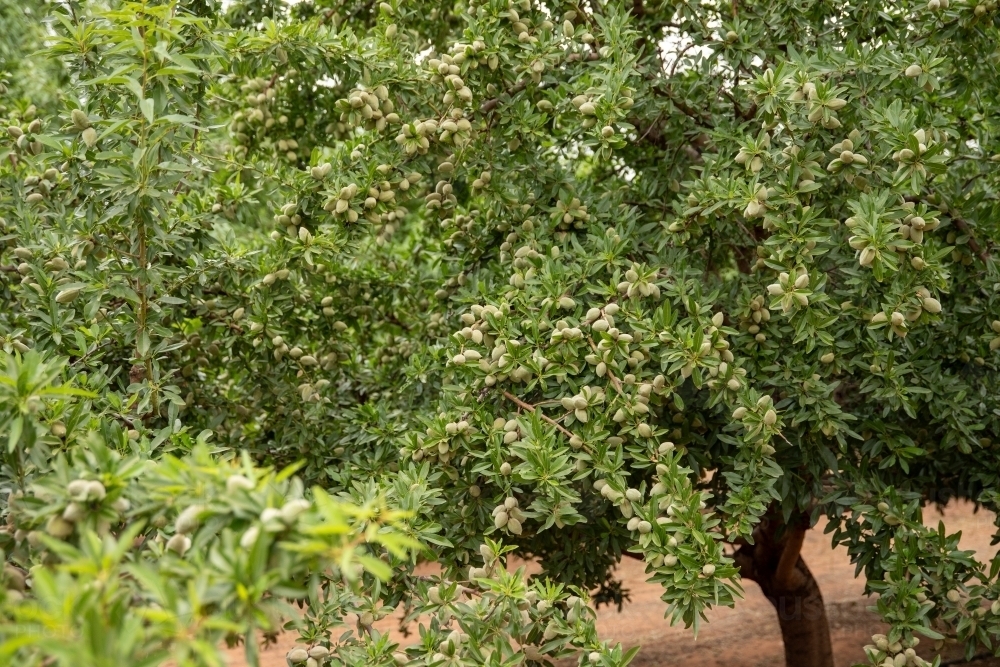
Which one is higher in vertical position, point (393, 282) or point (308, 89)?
point (308, 89)

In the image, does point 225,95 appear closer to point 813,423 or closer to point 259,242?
point 259,242

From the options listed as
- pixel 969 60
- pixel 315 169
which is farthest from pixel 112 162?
pixel 969 60

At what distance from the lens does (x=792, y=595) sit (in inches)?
Answer: 175

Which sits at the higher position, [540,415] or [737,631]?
[540,415]

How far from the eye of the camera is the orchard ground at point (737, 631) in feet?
18.1

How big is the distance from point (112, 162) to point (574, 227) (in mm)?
1548

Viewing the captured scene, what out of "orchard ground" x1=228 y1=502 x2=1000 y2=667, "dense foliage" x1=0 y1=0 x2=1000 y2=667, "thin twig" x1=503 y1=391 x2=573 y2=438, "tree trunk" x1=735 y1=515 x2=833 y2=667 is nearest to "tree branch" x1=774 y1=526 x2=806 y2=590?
"tree trunk" x1=735 y1=515 x2=833 y2=667

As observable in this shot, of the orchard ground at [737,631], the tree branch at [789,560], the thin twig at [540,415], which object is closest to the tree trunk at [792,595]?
the tree branch at [789,560]

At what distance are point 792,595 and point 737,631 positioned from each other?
200 centimetres

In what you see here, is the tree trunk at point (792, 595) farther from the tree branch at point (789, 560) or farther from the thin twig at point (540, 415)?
the thin twig at point (540, 415)

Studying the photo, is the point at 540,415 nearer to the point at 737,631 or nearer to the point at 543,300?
the point at 543,300

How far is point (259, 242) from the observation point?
14.0 ft

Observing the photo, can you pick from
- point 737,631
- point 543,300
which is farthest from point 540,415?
point 737,631

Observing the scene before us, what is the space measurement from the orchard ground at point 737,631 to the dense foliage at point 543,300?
1852mm
